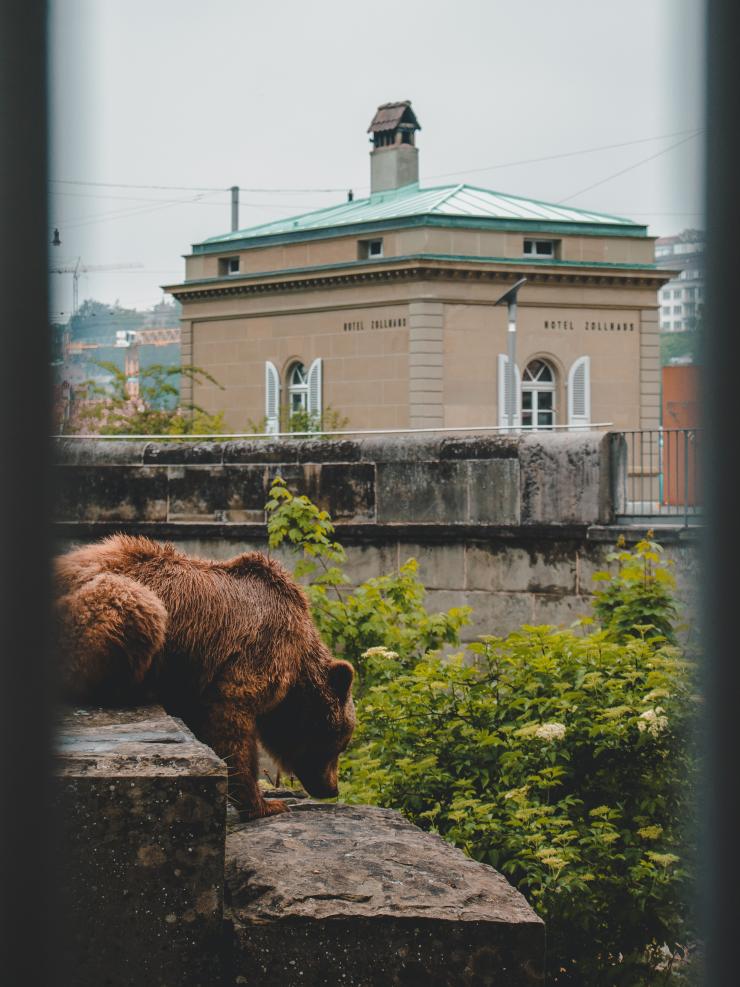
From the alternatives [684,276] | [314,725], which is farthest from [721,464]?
[314,725]

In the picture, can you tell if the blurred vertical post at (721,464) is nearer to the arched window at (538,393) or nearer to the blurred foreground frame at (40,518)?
the blurred foreground frame at (40,518)

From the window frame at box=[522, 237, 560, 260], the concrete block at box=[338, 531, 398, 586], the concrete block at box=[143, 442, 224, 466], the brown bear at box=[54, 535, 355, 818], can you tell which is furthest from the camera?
the window frame at box=[522, 237, 560, 260]

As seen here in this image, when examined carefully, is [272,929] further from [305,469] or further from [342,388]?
[342,388]

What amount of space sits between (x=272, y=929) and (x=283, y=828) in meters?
0.79

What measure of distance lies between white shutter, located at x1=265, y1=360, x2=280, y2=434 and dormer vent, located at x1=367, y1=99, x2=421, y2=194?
630cm

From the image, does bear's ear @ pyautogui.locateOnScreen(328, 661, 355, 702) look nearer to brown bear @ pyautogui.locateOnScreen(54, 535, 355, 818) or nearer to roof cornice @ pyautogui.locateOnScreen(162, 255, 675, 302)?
brown bear @ pyautogui.locateOnScreen(54, 535, 355, 818)

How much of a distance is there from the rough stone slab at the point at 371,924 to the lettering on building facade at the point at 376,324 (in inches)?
958

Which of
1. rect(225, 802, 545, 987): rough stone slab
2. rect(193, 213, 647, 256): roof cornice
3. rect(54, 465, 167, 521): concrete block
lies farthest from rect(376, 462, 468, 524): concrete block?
rect(193, 213, 647, 256): roof cornice

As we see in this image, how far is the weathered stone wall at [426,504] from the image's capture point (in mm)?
9445

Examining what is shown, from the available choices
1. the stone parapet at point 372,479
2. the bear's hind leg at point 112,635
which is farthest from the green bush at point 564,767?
the stone parapet at point 372,479

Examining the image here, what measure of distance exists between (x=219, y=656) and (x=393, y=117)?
29723mm

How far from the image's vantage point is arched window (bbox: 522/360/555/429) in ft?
93.3

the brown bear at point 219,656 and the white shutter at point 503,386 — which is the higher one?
the white shutter at point 503,386

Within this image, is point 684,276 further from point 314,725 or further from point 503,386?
point 503,386
